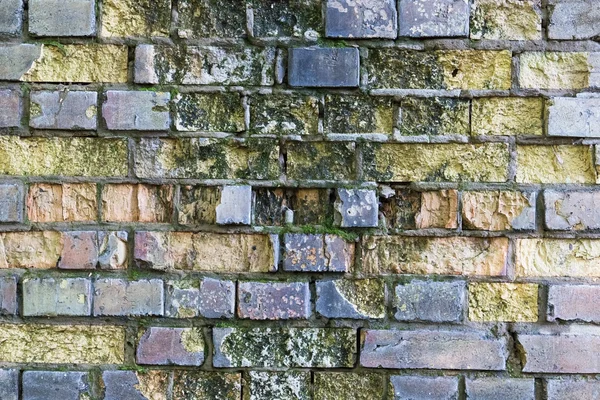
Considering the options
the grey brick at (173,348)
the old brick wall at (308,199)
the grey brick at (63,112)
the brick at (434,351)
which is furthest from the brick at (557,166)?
the grey brick at (63,112)

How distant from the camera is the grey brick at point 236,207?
1546 millimetres

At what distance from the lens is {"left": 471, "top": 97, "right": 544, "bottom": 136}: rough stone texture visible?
1.56 m

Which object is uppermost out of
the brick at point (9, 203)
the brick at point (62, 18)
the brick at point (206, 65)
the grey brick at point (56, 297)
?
the brick at point (62, 18)

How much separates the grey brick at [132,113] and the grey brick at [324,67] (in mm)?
323

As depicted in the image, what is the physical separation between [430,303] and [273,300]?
37 centimetres

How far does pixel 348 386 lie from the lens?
1.55 m

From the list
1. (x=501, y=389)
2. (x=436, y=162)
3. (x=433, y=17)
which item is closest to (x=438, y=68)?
(x=433, y=17)

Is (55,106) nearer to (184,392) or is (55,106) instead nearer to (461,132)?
(184,392)

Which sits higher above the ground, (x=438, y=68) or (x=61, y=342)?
(x=438, y=68)

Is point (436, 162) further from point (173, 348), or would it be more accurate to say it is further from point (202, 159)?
point (173, 348)

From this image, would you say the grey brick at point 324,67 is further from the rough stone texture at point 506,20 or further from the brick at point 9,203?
the brick at point 9,203

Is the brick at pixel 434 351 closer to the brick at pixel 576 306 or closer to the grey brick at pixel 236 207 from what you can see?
the brick at pixel 576 306

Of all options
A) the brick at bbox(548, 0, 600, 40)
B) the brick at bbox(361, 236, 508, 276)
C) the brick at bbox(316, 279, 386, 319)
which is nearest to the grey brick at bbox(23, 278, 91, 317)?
the brick at bbox(316, 279, 386, 319)

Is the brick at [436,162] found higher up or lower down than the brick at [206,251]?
higher up
